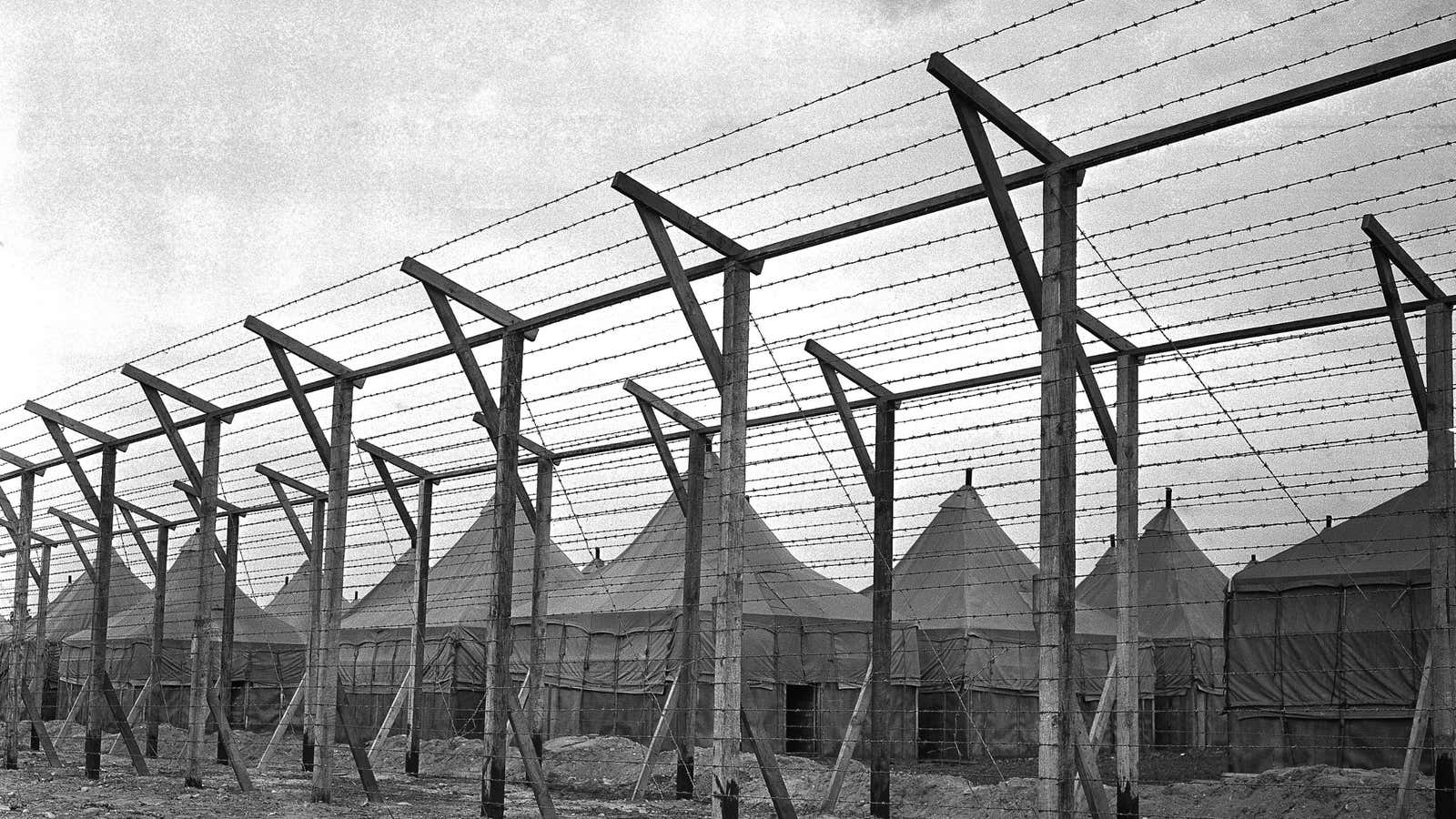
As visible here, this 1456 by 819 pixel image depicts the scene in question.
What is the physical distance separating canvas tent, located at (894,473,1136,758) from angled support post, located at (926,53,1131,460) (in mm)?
14592

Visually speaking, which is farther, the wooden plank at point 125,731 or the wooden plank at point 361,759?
the wooden plank at point 125,731

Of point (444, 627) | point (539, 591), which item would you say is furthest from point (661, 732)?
point (444, 627)

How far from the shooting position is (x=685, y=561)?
14266mm

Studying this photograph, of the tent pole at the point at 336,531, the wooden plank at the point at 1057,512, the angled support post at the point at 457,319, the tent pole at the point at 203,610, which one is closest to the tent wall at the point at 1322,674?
the wooden plank at the point at 1057,512

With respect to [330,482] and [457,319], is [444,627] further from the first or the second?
[457,319]

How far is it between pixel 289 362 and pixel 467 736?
11406mm

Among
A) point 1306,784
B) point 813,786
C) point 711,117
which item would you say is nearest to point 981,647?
point 813,786

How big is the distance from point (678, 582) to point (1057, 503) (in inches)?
559

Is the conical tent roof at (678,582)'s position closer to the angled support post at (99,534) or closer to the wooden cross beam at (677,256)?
the angled support post at (99,534)

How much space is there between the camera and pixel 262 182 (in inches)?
542

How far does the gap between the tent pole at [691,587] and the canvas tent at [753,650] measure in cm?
582

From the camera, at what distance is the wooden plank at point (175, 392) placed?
1453cm

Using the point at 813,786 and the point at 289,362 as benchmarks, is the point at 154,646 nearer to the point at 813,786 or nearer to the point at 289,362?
the point at 289,362

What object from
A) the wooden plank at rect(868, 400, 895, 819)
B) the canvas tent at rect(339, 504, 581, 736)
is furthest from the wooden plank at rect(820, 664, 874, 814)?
the canvas tent at rect(339, 504, 581, 736)
